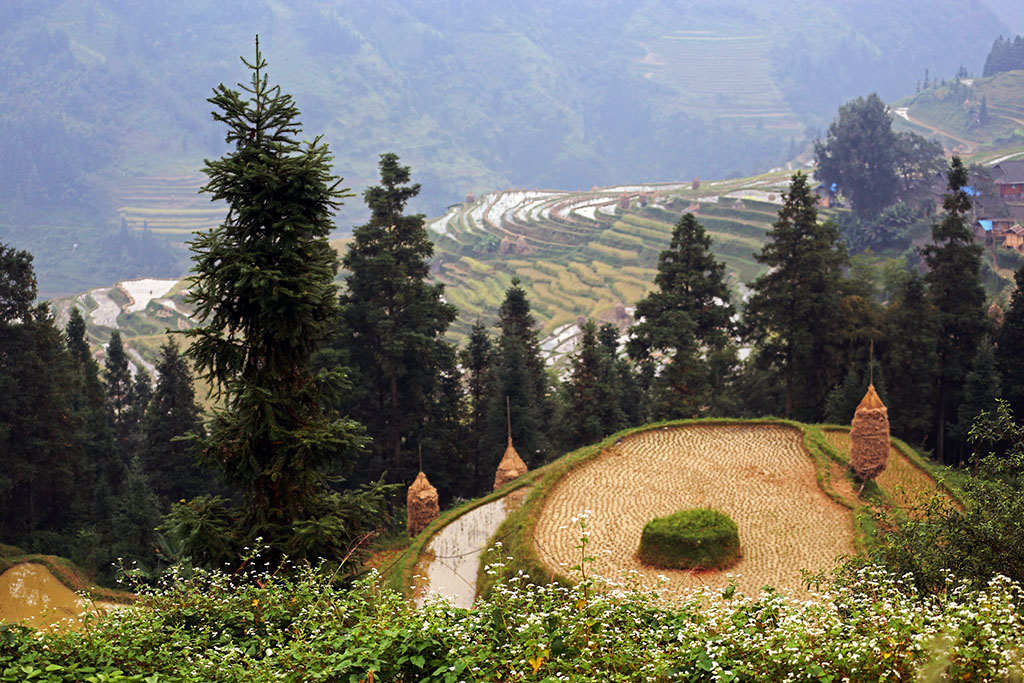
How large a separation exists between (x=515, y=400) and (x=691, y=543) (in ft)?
39.8

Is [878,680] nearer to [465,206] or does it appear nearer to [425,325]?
[425,325]

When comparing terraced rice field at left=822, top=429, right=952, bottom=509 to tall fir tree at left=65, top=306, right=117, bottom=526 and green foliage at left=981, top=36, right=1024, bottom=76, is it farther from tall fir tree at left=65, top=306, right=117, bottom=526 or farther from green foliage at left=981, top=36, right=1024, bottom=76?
green foliage at left=981, top=36, right=1024, bottom=76

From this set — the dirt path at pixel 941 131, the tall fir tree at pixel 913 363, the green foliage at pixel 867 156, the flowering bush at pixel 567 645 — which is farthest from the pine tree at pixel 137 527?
the dirt path at pixel 941 131

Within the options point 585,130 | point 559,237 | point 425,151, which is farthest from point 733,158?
point 559,237

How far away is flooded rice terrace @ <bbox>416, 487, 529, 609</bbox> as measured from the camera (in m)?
15.3

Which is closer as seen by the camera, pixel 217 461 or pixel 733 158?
pixel 217 461

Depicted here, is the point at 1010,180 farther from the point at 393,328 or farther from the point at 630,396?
the point at 393,328

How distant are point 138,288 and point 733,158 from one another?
122 m

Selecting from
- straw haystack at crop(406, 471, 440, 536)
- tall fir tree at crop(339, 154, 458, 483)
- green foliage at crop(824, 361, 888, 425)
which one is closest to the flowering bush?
straw haystack at crop(406, 471, 440, 536)

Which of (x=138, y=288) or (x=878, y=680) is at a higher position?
(x=138, y=288)

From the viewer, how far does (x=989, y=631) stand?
18.1 feet

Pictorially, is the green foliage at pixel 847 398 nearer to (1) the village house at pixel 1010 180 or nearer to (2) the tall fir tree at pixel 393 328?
(2) the tall fir tree at pixel 393 328

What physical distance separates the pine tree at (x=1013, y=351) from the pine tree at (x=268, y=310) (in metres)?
22.2

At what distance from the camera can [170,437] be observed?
26453mm
